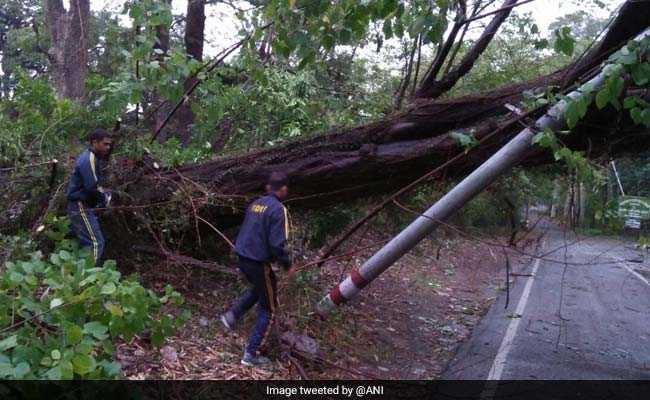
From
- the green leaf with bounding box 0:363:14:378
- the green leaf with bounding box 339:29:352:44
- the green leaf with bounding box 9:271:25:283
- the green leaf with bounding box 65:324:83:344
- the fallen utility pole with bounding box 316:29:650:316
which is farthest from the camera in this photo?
the green leaf with bounding box 339:29:352:44

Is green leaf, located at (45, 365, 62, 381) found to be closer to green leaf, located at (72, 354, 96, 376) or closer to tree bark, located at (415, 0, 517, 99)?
green leaf, located at (72, 354, 96, 376)

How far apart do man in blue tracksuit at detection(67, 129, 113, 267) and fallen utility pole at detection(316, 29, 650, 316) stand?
258 centimetres

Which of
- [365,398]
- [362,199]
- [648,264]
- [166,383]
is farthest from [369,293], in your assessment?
[648,264]

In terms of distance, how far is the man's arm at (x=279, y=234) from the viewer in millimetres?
5520

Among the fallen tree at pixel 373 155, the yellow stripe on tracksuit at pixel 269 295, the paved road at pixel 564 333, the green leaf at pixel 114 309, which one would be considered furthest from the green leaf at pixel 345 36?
the green leaf at pixel 114 309

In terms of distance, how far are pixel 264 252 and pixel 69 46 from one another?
1037 centimetres

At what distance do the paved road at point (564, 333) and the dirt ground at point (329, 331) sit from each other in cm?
41

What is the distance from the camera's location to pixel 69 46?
13641mm

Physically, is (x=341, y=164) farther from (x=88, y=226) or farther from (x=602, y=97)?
(x=602, y=97)

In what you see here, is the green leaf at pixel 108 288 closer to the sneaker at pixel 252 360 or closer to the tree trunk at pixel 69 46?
the sneaker at pixel 252 360

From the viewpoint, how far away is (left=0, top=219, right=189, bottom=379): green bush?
10.0 ft

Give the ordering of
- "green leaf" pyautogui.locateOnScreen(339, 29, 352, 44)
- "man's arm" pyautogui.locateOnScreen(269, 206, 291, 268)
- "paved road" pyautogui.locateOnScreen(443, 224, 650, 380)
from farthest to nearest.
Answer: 1. "paved road" pyautogui.locateOnScreen(443, 224, 650, 380)
2. "man's arm" pyautogui.locateOnScreen(269, 206, 291, 268)
3. "green leaf" pyautogui.locateOnScreen(339, 29, 352, 44)

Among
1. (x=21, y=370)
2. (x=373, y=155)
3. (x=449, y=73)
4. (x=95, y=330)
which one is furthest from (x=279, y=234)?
(x=449, y=73)

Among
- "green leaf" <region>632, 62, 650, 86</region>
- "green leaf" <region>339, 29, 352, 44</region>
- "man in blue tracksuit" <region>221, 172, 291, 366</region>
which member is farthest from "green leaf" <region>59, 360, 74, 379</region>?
"green leaf" <region>632, 62, 650, 86</region>
